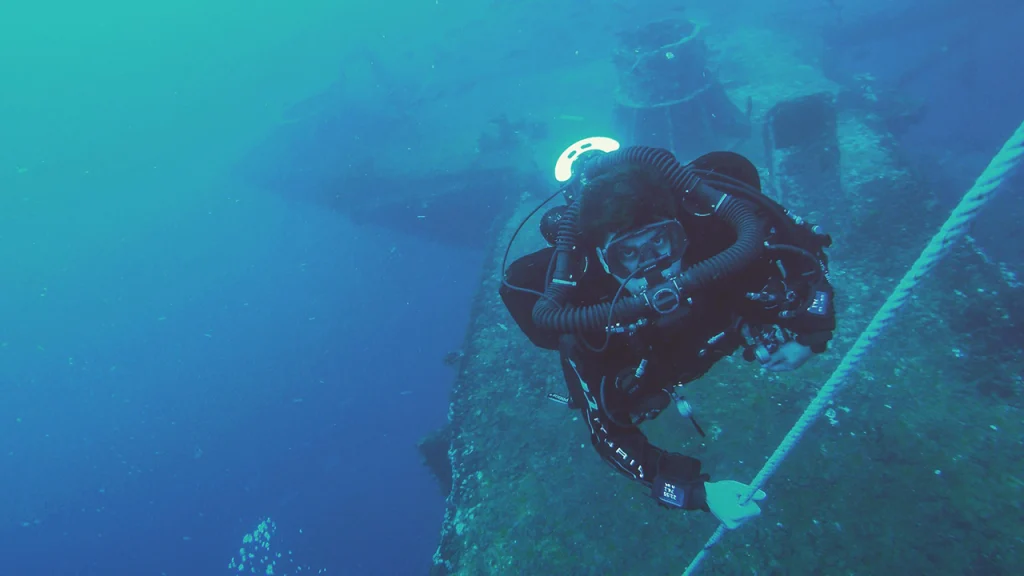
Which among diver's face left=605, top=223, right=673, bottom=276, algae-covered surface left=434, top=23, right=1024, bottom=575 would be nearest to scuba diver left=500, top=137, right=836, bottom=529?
diver's face left=605, top=223, right=673, bottom=276

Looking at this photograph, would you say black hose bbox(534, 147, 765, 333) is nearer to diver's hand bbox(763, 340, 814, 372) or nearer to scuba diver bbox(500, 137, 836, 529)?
scuba diver bbox(500, 137, 836, 529)

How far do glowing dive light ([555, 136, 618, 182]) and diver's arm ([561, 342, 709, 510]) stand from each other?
106 cm

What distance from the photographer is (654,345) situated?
2.58 m

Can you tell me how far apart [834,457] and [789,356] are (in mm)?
2026

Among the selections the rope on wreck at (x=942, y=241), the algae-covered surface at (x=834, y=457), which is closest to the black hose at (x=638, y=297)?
the rope on wreck at (x=942, y=241)

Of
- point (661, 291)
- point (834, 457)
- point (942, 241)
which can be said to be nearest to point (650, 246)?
point (661, 291)

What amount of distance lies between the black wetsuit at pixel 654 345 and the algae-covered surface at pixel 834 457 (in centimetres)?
69

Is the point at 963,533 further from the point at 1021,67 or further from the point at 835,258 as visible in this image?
the point at 1021,67

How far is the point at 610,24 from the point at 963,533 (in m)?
28.4

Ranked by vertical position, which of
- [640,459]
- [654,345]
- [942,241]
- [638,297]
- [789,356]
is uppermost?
[942,241]

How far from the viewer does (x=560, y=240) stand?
2.49 meters

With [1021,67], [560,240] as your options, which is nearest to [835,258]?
[560,240]

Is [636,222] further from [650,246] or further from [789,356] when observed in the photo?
[789,356]

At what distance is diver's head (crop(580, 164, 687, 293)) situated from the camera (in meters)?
2.16
